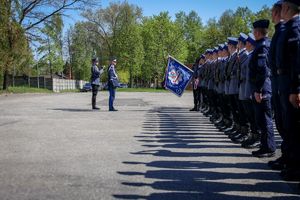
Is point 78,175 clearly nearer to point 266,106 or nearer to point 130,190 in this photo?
point 130,190

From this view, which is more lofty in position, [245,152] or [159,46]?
[159,46]

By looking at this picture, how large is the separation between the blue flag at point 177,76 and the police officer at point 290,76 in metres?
12.1

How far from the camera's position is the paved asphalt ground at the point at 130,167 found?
5.65 m

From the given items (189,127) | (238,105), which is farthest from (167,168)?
(189,127)

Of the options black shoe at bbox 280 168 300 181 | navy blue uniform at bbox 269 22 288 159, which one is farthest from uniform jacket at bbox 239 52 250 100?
black shoe at bbox 280 168 300 181

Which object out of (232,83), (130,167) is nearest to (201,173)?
(130,167)

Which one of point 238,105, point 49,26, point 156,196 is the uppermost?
point 49,26

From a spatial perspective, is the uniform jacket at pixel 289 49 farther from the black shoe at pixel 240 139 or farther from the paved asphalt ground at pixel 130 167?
the black shoe at pixel 240 139

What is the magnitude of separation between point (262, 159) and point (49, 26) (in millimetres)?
43248

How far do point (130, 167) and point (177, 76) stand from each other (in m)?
11.8

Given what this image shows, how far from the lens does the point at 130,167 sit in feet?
23.5

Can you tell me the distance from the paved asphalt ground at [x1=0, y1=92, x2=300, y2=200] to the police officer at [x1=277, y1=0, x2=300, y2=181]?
0.34 m

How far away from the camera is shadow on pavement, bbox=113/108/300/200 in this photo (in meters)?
5.59

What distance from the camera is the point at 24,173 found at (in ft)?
21.9
